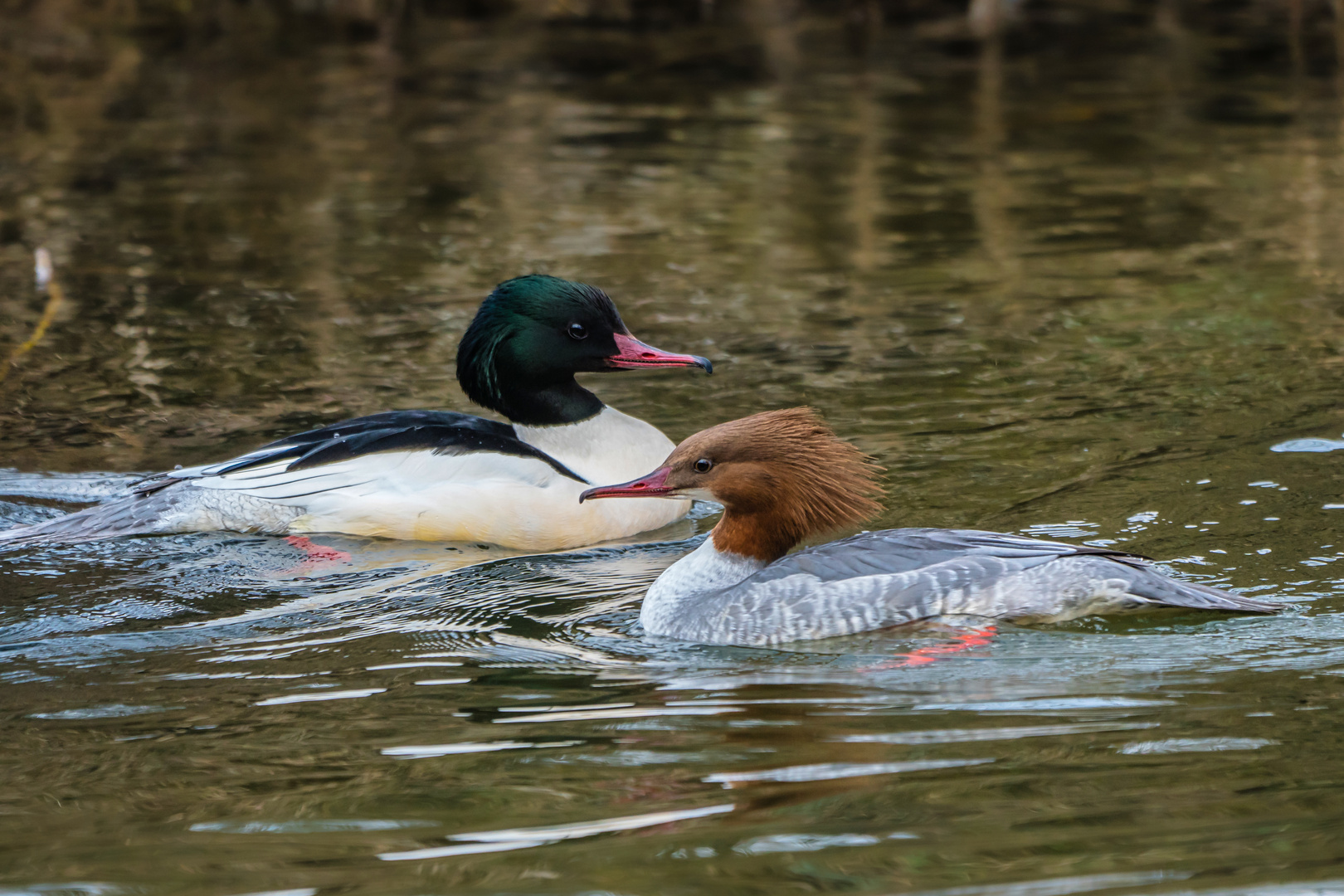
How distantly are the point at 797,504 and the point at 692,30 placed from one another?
17.5 metres

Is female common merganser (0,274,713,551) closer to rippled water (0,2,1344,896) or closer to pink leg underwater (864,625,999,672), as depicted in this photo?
rippled water (0,2,1344,896)

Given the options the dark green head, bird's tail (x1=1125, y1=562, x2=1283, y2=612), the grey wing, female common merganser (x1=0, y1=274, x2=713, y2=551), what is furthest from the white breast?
bird's tail (x1=1125, y1=562, x2=1283, y2=612)

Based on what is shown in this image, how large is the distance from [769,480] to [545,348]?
73.7 inches

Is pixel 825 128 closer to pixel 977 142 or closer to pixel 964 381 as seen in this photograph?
pixel 977 142

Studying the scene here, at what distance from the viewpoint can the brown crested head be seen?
5938 mm

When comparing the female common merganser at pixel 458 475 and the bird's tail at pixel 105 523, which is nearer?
the bird's tail at pixel 105 523

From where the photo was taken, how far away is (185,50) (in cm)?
2180

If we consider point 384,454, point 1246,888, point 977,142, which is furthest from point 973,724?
point 977,142

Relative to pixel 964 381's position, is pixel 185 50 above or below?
above

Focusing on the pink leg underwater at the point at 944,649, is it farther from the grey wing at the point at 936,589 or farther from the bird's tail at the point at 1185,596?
the bird's tail at the point at 1185,596

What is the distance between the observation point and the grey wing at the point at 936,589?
5.59m

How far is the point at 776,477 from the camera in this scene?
5.95 m

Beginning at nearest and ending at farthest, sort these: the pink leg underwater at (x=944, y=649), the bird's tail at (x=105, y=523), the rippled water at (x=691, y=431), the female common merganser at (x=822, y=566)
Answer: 1. the rippled water at (x=691, y=431)
2. the pink leg underwater at (x=944, y=649)
3. the female common merganser at (x=822, y=566)
4. the bird's tail at (x=105, y=523)

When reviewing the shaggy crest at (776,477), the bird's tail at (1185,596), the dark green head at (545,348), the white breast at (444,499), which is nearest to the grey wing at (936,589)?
the bird's tail at (1185,596)
